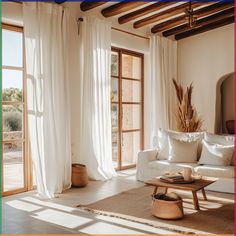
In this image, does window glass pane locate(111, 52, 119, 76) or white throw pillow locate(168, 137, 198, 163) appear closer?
white throw pillow locate(168, 137, 198, 163)

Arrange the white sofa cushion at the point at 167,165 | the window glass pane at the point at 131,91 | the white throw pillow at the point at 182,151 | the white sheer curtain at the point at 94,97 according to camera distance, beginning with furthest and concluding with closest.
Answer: the window glass pane at the point at 131,91 < the white sheer curtain at the point at 94,97 < the white throw pillow at the point at 182,151 < the white sofa cushion at the point at 167,165

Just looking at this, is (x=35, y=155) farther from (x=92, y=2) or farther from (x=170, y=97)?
(x=170, y=97)

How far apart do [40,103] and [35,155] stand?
726 mm

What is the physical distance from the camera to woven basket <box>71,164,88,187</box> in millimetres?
5281

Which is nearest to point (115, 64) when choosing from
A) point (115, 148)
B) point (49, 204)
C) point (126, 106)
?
point (126, 106)

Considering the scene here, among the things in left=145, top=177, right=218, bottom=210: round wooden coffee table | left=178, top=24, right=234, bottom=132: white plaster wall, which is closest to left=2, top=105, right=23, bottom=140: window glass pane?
left=145, top=177, right=218, bottom=210: round wooden coffee table

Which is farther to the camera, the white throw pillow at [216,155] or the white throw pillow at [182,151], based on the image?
the white throw pillow at [182,151]

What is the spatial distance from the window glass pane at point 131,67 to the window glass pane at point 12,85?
2.57 metres

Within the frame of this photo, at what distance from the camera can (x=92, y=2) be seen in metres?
5.53

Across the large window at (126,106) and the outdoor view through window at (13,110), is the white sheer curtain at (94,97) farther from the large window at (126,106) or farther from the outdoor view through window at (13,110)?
the outdoor view through window at (13,110)

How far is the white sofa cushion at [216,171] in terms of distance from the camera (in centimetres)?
489

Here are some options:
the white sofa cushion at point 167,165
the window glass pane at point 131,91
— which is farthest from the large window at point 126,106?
the white sofa cushion at point 167,165

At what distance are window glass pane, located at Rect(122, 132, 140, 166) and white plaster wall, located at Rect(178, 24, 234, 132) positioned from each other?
5.15 ft

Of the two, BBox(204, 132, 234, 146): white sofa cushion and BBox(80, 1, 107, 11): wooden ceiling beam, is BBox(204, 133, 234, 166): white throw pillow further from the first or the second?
BBox(80, 1, 107, 11): wooden ceiling beam
